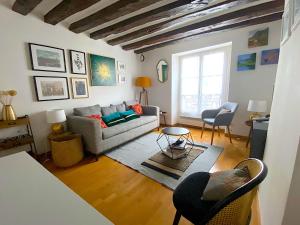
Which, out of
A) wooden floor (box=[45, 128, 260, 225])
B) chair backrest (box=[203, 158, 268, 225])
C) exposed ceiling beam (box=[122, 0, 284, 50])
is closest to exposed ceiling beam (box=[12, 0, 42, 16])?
exposed ceiling beam (box=[122, 0, 284, 50])

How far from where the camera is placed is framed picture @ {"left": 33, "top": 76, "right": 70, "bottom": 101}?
2514mm

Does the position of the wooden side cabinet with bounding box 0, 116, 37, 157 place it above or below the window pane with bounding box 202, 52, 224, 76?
below

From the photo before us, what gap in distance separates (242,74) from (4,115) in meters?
4.25

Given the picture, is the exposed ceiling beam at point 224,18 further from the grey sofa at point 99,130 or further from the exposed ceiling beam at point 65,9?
the grey sofa at point 99,130

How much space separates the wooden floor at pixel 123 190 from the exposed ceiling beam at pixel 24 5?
7.80 ft

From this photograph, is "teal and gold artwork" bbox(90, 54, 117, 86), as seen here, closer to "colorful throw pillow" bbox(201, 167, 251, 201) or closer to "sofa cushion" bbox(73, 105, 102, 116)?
"sofa cushion" bbox(73, 105, 102, 116)

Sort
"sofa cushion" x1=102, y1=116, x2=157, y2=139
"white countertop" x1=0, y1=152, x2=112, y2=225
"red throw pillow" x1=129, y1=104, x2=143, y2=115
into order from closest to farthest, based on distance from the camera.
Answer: "white countertop" x1=0, y1=152, x2=112, y2=225
"sofa cushion" x1=102, y1=116, x2=157, y2=139
"red throw pillow" x1=129, y1=104, x2=143, y2=115

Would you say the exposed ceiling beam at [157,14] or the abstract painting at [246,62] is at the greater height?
the exposed ceiling beam at [157,14]

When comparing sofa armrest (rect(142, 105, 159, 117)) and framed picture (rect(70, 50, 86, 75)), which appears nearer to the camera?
framed picture (rect(70, 50, 86, 75))

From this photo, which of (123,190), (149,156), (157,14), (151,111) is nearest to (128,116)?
(151,111)

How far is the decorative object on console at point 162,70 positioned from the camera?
14.0ft

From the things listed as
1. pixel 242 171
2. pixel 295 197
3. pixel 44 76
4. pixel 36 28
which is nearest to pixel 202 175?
pixel 242 171

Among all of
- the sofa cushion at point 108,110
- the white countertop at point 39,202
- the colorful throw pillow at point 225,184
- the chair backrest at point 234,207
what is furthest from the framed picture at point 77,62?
the chair backrest at point 234,207

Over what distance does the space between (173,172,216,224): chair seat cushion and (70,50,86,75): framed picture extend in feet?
9.57
